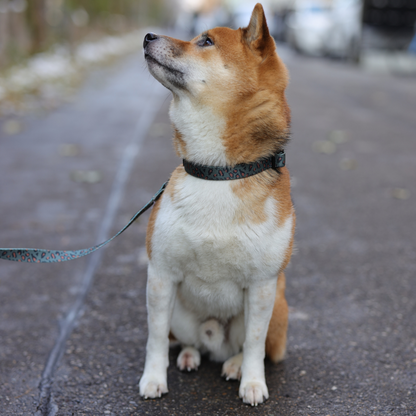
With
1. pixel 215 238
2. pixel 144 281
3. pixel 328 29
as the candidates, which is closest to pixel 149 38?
pixel 215 238

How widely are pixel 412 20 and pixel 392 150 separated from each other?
1129 centimetres

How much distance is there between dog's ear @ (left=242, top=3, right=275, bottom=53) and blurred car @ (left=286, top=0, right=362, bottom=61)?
1542 centimetres

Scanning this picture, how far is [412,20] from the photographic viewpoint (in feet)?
54.7

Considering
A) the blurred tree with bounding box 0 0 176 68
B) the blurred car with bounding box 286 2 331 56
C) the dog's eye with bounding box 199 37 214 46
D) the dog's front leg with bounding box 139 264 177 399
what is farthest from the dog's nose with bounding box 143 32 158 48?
the blurred car with bounding box 286 2 331 56

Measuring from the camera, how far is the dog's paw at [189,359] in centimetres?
269

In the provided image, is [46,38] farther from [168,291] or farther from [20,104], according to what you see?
[168,291]

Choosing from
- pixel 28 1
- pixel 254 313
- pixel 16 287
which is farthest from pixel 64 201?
pixel 28 1

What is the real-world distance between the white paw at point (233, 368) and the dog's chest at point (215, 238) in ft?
1.72

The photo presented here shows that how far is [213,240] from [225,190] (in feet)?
0.73

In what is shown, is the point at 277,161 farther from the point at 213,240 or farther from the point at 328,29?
the point at 328,29

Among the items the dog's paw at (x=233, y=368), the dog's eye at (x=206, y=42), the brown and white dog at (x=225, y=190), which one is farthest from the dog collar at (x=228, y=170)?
the dog's paw at (x=233, y=368)

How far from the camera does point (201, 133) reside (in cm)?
229

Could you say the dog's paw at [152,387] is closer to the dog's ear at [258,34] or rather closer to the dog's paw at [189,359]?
the dog's paw at [189,359]

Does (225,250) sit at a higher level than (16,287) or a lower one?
higher
